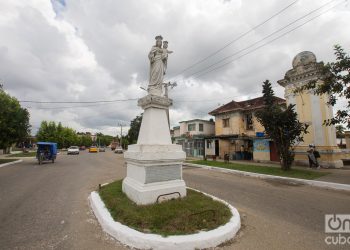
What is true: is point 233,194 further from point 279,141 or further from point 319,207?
point 279,141

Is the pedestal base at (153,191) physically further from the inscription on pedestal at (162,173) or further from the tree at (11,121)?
the tree at (11,121)

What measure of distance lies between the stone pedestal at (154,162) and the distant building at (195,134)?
21537mm

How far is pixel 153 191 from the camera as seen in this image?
17.0ft

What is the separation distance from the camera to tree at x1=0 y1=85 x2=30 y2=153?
17203 mm

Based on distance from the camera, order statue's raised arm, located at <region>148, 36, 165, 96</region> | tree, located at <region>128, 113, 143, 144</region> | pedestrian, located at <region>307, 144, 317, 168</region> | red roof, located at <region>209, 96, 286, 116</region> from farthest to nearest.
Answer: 1. tree, located at <region>128, 113, 143, 144</region>
2. red roof, located at <region>209, 96, 286, 116</region>
3. pedestrian, located at <region>307, 144, 317, 168</region>
4. statue's raised arm, located at <region>148, 36, 165, 96</region>

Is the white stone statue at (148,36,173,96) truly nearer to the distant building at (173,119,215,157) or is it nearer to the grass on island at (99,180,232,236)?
the grass on island at (99,180,232,236)

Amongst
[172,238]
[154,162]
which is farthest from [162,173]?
[172,238]

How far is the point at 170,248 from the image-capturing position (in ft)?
10.9

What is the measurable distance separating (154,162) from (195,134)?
78.4 ft

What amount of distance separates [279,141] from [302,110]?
178 inches

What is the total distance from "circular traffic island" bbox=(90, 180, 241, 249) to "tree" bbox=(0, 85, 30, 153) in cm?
1721

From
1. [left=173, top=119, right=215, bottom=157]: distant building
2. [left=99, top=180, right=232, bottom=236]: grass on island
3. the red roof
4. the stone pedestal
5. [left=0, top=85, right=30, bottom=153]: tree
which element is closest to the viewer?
[left=99, top=180, right=232, bottom=236]: grass on island

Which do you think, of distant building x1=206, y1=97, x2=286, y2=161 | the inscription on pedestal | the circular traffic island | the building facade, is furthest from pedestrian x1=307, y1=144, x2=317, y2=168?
the inscription on pedestal

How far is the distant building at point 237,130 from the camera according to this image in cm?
2273
